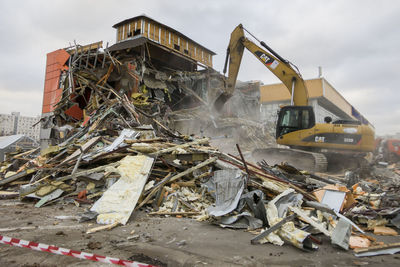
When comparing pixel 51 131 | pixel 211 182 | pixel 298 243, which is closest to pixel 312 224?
pixel 298 243

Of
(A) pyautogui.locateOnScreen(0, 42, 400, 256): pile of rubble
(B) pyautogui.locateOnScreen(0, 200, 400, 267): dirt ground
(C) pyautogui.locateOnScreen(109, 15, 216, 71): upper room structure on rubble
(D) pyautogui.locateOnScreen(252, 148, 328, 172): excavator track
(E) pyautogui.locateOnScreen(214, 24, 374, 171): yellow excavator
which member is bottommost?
(B) pyautogui.locateOnScreen(0, 200, 400, 267): dirt ground

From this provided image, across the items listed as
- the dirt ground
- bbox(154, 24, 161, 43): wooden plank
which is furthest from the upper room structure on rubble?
the dirt ground

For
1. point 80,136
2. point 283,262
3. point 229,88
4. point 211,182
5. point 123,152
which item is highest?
point 229,88

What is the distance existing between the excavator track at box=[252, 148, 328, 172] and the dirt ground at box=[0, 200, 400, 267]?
6.22 m

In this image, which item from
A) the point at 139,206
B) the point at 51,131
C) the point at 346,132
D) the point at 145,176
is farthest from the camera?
the point at 51,131

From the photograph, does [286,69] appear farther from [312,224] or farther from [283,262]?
[283,262]

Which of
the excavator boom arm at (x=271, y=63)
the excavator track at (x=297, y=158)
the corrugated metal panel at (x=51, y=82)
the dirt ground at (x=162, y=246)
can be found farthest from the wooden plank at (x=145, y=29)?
the dirt ground at (x=162, y=246)

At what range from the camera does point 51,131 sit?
1088cm

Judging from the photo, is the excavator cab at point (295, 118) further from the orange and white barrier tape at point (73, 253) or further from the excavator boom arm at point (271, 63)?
the orange and white barrier tape at point (73, 253)

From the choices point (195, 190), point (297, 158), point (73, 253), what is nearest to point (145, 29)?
point (297, 158)

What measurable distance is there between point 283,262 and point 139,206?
9.40 ft

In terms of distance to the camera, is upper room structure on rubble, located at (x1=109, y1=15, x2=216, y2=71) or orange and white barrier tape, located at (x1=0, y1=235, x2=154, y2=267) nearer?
orange and white barrier tape, located at (x1=0, y1=235, x2=154, y2=267)

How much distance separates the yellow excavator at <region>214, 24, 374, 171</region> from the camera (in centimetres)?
995

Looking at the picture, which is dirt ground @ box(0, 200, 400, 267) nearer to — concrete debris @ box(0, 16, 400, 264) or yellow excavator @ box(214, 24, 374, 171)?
concrete debris @ box(0, 16, 400, 264)
